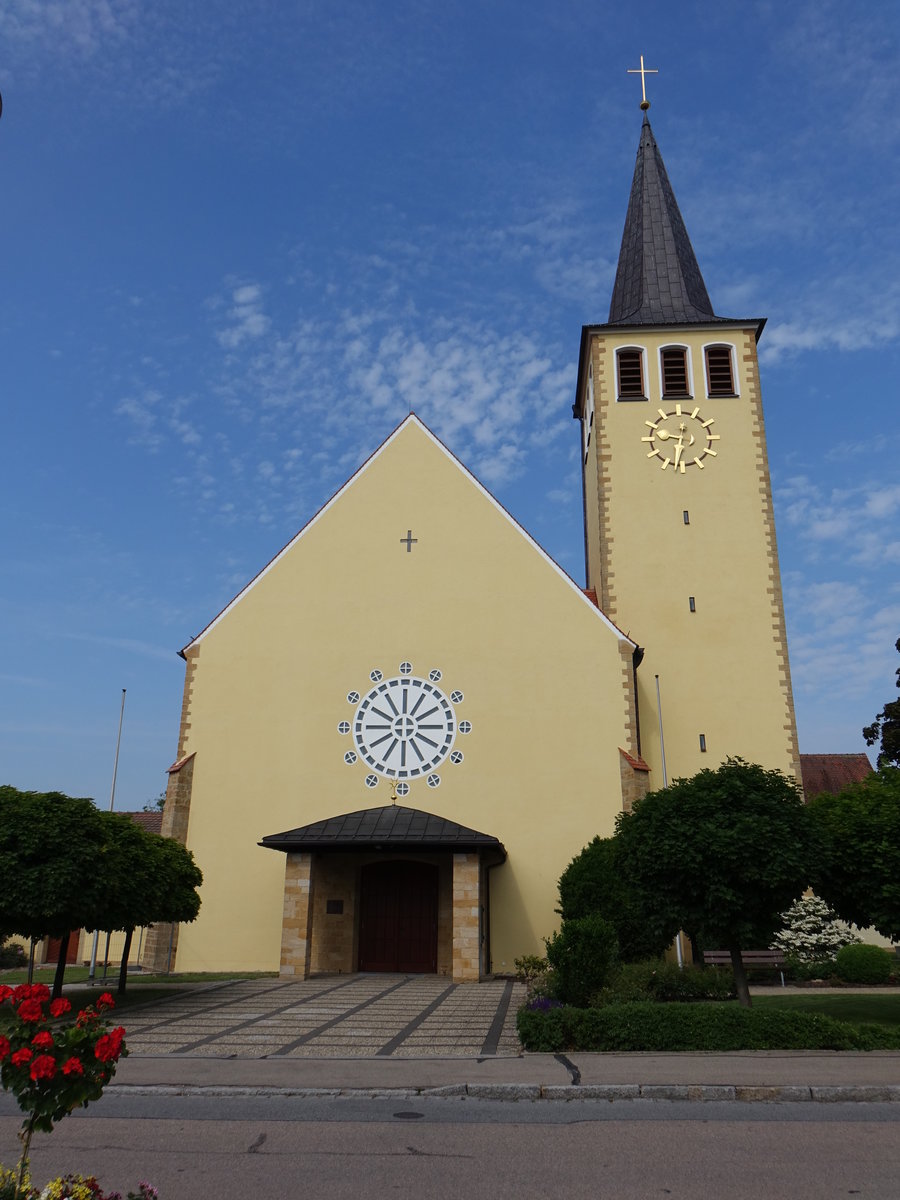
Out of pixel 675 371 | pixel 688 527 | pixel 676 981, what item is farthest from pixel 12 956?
pixel 675 371

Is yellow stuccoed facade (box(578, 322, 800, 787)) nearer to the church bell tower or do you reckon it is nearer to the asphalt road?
the church bell tower

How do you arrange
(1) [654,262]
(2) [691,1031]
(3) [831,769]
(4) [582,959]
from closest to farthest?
1. (2) [691,1031]
2. (4) [582,959]
3. (1) [654,262]
4. (3) [831,769]

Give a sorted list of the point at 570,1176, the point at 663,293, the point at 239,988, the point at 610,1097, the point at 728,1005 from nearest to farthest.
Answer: the point at 570,1176, the point at 610,1097, the point at 728,1005, the point at 239,988, the point at 663,293

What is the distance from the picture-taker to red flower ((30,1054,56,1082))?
14.6 ft

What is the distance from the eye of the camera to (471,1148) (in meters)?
6.66

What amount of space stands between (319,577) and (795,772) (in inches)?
477

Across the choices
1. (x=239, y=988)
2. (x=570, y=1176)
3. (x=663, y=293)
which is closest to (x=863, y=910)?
(x=570, y=1176)

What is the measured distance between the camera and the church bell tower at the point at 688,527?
76.5ft

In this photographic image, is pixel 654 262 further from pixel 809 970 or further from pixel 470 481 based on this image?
pixel 809 970

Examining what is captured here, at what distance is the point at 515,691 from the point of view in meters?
21.5

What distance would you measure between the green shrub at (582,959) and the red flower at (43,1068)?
343 inches

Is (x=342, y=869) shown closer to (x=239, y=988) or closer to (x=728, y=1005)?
(x=239, y=988)

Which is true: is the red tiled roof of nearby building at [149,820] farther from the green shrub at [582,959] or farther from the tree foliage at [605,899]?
the green shrub at [582,959]

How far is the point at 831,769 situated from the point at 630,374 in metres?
15.7
